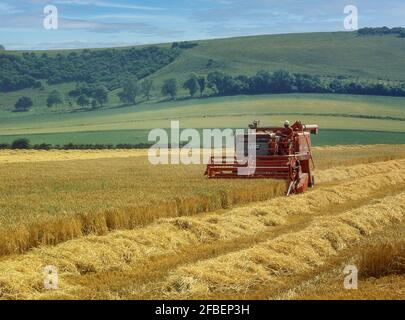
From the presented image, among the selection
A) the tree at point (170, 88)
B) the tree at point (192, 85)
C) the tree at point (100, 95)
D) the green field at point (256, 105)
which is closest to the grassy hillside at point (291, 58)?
the green field at point (256, 105)

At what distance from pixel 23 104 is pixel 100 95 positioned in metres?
14.4

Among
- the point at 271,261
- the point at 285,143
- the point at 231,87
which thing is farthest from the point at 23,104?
the point at 271,261

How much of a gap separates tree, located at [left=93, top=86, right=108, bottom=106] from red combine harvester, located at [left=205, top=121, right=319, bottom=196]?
10334cm

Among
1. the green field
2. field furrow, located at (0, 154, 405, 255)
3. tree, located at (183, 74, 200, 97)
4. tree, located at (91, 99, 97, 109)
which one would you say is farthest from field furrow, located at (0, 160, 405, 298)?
tree, located at (91, 99, 97, 109)

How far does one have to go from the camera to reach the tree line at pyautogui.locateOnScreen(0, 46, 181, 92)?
5630 inches

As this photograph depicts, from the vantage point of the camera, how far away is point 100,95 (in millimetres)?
129125

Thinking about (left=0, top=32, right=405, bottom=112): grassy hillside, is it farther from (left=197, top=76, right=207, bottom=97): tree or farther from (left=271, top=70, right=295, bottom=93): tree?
(left=271, top=70, right=295, bottom=93): tree

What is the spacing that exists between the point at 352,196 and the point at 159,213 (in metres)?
9.69

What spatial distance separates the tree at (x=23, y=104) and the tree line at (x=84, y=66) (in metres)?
8.52

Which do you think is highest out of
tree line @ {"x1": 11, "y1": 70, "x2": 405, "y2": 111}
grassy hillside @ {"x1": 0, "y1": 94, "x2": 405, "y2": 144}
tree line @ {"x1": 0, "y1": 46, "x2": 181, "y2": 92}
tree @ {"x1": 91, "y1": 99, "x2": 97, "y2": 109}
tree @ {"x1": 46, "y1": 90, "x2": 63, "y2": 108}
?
tree line @ {"x1": 0, "y1": 46, "x2": 181, "y2": 92}

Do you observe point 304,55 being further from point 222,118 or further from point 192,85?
point 222,118

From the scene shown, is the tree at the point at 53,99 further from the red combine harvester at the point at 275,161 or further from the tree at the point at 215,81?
the red combine harvester at the point at 275,161

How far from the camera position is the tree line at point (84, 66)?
143 m

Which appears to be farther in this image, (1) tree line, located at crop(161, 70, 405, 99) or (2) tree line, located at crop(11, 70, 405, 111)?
(2) tree line, located at crop(11, 70, 405, 111)
